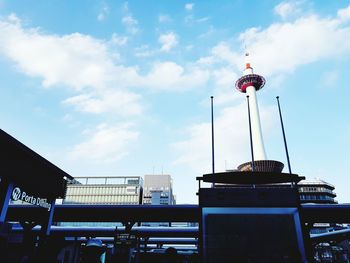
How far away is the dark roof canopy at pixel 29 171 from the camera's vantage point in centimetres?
1217

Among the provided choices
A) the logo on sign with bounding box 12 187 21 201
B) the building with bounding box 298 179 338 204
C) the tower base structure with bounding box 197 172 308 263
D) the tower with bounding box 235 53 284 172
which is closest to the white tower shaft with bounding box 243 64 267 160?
the tower with bounding box 235 53 284 172

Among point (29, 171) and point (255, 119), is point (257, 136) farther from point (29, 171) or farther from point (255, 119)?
point (29, 171)

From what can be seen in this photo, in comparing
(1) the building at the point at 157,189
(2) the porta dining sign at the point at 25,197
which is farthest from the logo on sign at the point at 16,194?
(1) the building at the point at 157,189

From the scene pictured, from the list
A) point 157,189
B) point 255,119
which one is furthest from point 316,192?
point 157,189

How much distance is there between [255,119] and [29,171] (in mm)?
67296

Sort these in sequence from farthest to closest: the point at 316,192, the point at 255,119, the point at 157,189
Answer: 1. the point at 157,189
2. the point at 316,192
3. the point at 255,119

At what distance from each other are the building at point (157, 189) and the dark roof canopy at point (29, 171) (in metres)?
117

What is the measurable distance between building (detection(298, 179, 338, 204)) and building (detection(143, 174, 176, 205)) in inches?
2614

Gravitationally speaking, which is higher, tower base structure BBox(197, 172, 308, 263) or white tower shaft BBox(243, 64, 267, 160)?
white tower shaft BBox(243, 64, 267, 160)

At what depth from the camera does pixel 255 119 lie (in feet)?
242

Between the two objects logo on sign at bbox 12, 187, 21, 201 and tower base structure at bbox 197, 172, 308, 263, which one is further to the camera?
logo on sign at bbox 12, 187, 21, 201

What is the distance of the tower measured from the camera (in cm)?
7124

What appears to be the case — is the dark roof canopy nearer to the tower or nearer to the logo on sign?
the logo on sign

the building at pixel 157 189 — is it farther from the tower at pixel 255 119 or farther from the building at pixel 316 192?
the building at pixel 316 192
